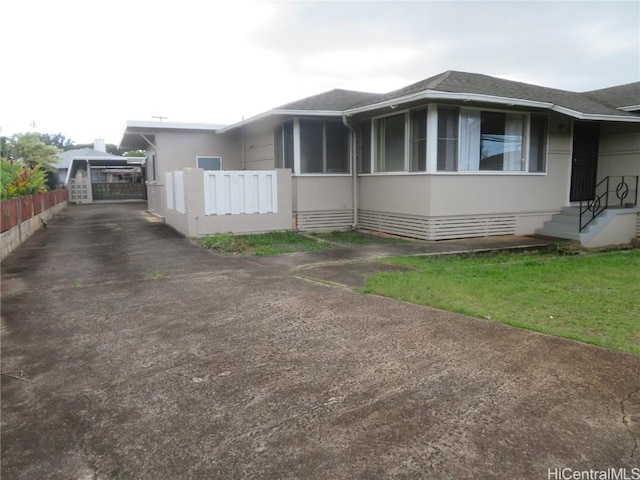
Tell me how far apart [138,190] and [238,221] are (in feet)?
78.6

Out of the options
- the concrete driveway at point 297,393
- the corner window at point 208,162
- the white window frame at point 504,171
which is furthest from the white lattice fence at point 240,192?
the concrete driveway at point 297,393

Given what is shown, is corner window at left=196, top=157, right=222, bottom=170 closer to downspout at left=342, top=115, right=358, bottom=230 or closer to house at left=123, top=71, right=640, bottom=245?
house at left=123, top=71, right=640, bottom=245

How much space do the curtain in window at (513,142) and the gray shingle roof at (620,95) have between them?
3611 mm

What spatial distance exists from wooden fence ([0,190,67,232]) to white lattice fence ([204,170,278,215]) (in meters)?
4.04

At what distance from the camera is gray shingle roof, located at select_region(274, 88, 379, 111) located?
40.3 feet

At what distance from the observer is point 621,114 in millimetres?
11844

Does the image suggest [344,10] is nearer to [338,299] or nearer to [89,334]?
[338,299]

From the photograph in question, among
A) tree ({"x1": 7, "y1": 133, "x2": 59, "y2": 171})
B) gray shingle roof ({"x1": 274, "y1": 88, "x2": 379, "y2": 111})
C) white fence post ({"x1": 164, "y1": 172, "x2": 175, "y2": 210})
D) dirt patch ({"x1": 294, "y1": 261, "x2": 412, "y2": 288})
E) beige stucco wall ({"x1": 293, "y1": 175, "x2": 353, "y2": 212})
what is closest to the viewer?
dirt patch ({"x1": 294, "y1": 261, "x2": 412, "y2": 288})

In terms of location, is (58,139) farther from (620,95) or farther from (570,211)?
(570,211)

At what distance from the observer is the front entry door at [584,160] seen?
12.7 m

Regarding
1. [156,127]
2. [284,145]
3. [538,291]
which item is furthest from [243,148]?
[538,291]

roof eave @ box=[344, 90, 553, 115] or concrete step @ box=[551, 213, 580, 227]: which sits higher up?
roof eave @ box=[344, 90, 553, 115]

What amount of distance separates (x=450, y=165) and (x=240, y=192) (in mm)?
5002

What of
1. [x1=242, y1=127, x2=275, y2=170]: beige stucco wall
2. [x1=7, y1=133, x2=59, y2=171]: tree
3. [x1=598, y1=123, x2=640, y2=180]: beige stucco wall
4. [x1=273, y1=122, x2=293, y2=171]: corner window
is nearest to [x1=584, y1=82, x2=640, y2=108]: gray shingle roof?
[x1=598, y1=123, x2=640, y2=180]: beige stucco wall
